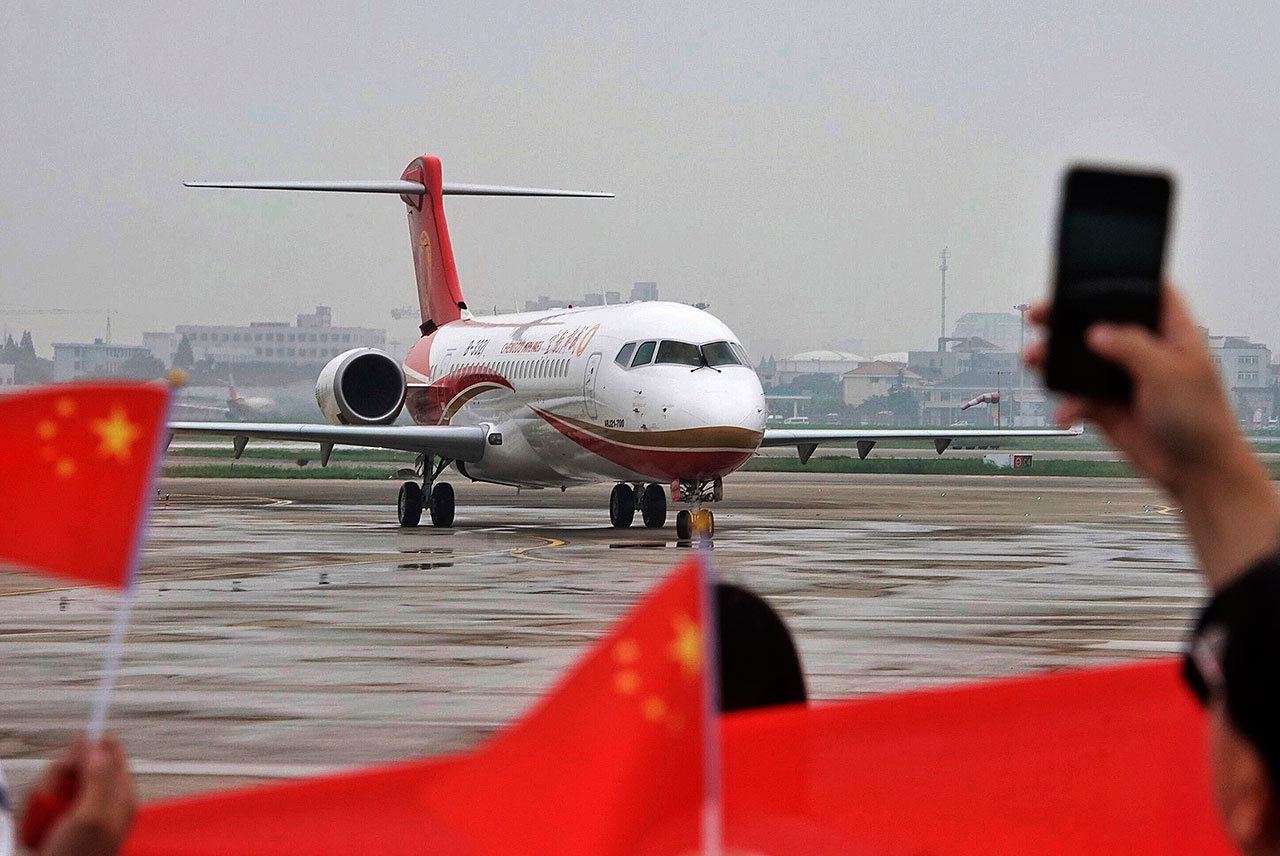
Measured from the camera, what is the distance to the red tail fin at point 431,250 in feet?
109

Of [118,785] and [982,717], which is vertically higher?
[118,785]

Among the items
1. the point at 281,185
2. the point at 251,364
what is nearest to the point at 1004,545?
the point at 281,185

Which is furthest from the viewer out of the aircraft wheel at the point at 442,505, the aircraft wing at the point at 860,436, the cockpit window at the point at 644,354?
the aircraft wing at the point at 860,436

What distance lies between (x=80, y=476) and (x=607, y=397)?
2159 centimetres

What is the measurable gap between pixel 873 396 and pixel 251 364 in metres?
122

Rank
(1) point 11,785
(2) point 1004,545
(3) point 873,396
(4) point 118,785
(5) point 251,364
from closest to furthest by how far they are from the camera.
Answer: (4) point 118,785 → (1) point 11,785 → (2) point 1004,545 → (5) point 251,364 → (3) point 873,396

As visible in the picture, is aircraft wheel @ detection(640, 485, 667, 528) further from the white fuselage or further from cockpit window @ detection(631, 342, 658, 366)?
cockpit window @ detection(631, 342, 658, 366)

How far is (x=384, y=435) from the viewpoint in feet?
85.7

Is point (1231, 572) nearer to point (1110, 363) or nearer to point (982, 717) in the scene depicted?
point (1110, 363)

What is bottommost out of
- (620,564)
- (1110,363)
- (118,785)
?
(620,564)

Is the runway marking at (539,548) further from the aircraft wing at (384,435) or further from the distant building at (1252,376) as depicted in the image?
the distant building at (1252,376)

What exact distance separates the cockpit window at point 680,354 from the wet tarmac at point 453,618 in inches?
89.2

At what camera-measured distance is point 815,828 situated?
10.1ft

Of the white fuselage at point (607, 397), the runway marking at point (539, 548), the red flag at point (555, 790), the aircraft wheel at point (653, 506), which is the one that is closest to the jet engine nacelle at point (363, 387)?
the white fuselage at point (607, 397)
